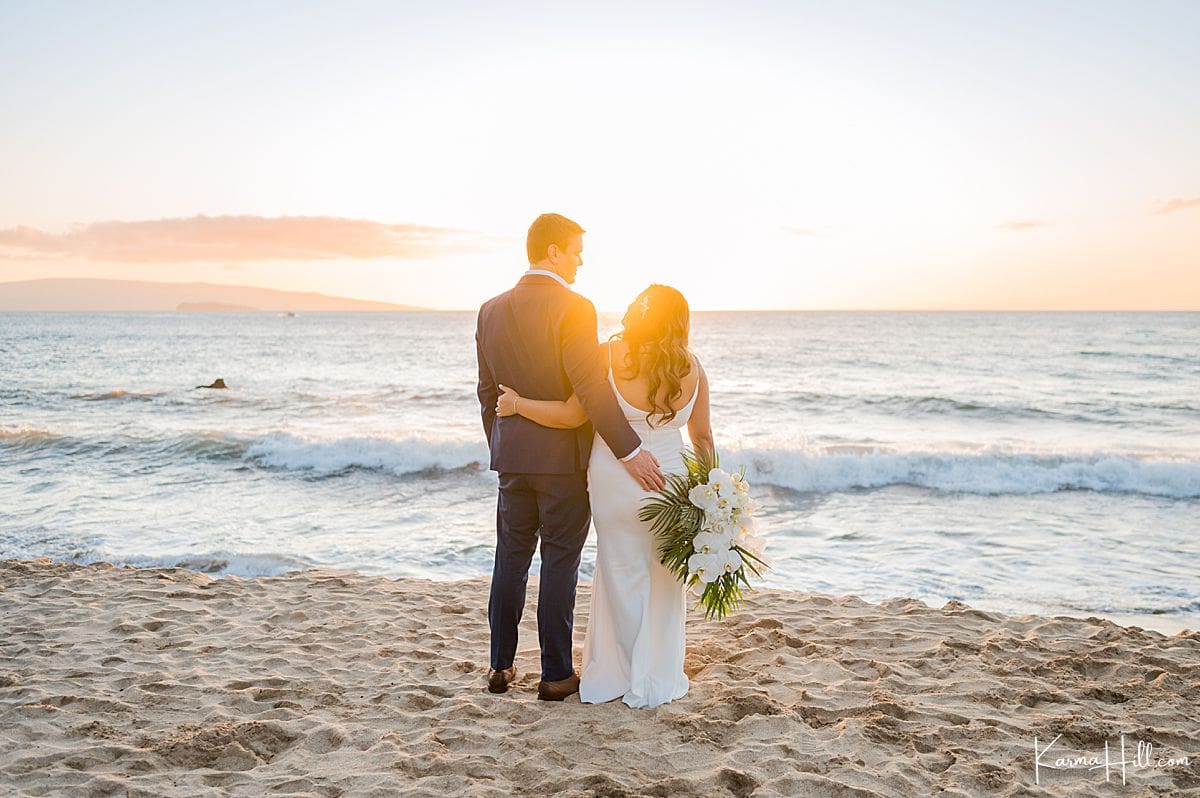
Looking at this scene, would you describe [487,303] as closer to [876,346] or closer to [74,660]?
[74,660]

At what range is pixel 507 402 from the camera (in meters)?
3.92

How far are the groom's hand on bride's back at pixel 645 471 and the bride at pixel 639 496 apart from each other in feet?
0.17

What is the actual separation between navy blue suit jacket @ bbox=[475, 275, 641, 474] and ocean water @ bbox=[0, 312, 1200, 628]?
3.74 meters

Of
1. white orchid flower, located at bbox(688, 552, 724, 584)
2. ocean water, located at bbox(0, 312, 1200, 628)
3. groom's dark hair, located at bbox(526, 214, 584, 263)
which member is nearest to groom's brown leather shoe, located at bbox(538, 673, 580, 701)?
white orchid flower, located at bbox(688, 552, 724, 584)

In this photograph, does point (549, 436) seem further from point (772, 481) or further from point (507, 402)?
point (772, 481)

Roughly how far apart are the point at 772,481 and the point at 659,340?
29.5ft

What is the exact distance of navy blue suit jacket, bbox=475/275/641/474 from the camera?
3.80 metres

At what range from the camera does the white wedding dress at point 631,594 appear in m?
3.98

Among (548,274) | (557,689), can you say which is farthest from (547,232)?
(557,689)

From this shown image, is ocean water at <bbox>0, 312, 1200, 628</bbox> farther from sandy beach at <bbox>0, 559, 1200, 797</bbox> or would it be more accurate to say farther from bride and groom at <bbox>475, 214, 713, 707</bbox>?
bride and groom at <bbox>475, 214, 713, 707</bbox>

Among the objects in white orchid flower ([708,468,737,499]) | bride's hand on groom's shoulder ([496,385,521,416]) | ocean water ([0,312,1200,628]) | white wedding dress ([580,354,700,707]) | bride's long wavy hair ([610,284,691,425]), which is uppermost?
bride's long wavy hair ([610,284,691,425])

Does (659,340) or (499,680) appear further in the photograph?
(499,680)

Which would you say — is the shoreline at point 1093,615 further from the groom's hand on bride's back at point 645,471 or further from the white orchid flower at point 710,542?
the groom's hand on bride's back at point 645,471

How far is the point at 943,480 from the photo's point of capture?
12164 millimetres
